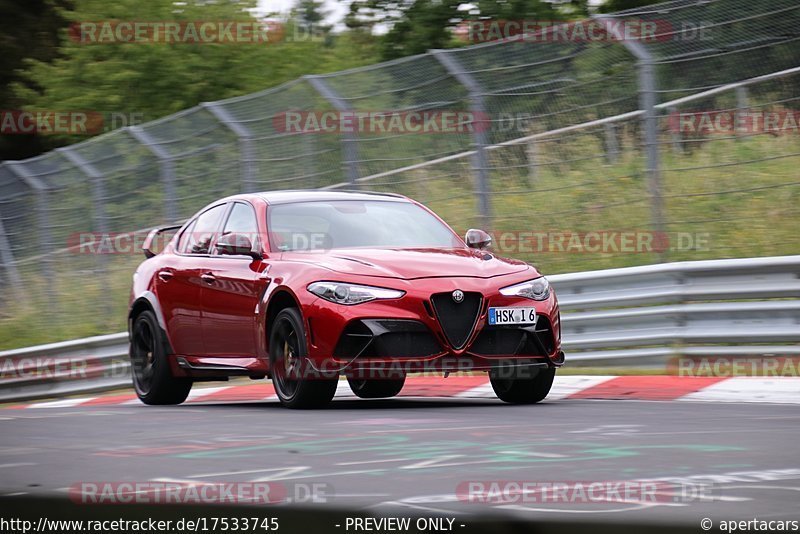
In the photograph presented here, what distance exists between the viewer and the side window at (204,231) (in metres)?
10.3

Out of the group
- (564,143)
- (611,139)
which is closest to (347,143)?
(564,143)

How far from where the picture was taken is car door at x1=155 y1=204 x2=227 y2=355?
33.1 feet

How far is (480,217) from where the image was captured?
12523mm

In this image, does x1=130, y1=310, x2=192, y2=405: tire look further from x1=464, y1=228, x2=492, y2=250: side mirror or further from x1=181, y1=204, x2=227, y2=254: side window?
x1=464, y1=228, x2=492, y2=250: side mirror

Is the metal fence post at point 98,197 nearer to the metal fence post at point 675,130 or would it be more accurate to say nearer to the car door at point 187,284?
the car door at point 187,284

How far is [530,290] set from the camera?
8.74m

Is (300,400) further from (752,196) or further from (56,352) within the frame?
(56,352)

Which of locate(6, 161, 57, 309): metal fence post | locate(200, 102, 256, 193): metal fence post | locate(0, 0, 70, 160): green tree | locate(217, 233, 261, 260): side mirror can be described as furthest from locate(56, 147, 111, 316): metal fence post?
locate(0, 0, 70, 160): green tree

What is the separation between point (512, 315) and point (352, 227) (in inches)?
57.6

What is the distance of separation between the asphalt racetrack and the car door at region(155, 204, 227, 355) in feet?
4.42

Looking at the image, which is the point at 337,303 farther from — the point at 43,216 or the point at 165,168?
the point at 43,216

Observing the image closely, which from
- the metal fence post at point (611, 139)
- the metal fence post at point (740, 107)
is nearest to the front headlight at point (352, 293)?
the metal fence post at point (740, 107)

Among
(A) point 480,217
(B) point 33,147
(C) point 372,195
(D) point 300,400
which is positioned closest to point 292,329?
(D) point 300,400

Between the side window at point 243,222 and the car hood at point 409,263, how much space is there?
22.1 inches
